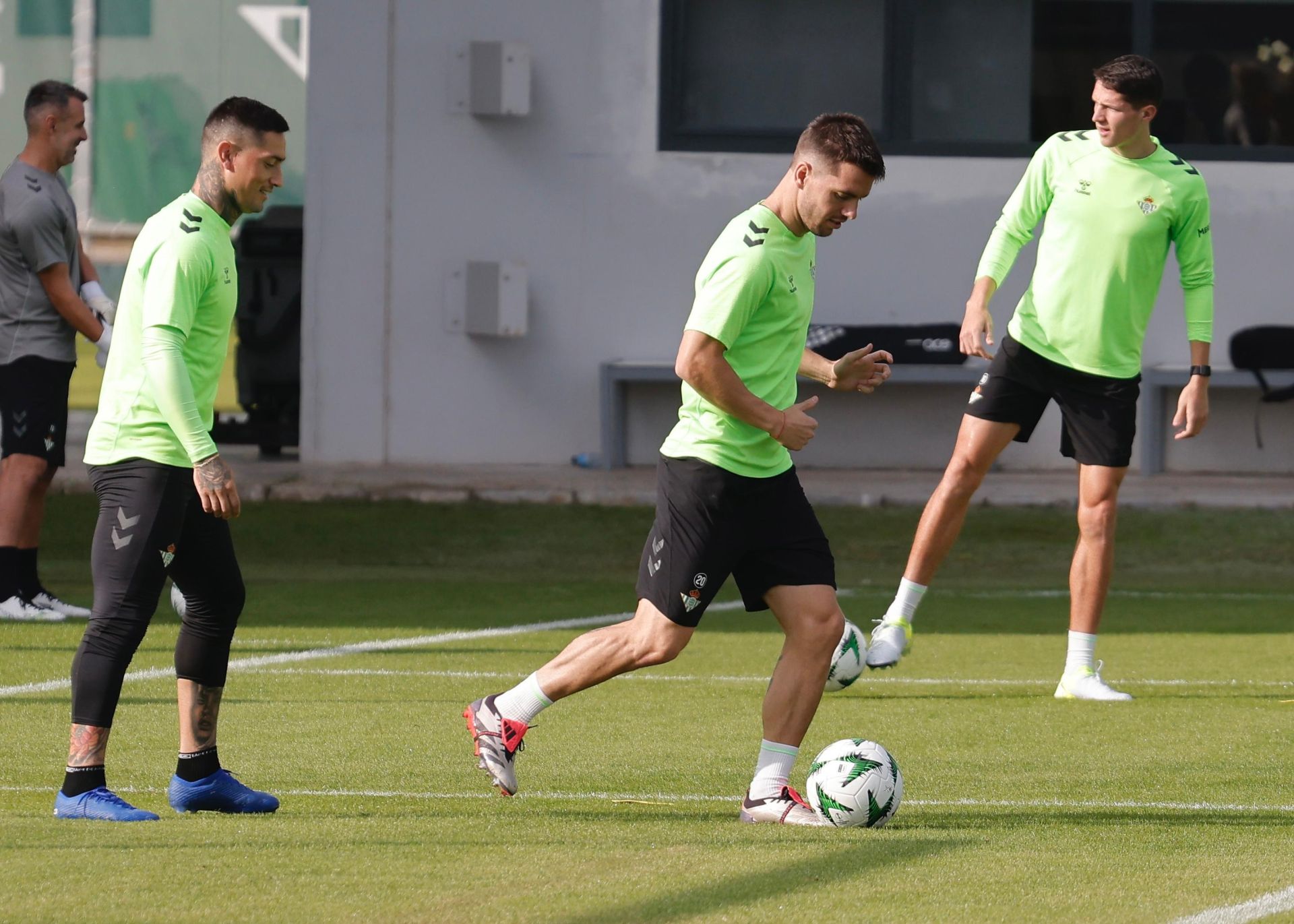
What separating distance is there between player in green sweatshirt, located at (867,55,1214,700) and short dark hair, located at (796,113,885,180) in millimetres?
2336

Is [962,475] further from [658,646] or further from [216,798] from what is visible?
[216,798]

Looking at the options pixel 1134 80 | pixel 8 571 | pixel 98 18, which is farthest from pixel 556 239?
pixel 98 18

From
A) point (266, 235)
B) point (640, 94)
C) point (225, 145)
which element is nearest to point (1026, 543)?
point (640, 94)

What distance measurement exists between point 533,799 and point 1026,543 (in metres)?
7.69

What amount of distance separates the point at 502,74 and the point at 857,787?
10.2 metres

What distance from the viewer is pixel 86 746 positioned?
5117mm

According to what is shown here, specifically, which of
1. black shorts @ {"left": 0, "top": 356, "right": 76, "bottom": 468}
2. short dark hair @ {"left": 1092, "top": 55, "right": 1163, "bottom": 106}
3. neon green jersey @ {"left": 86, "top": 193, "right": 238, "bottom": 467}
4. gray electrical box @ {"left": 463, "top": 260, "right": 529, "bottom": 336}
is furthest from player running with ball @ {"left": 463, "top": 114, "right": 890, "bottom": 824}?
gray electrical box @ {"left": 463, "top": 260, "right": 529, "bottom": 336}

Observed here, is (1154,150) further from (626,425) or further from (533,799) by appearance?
(626,425)

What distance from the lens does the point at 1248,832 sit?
522cm

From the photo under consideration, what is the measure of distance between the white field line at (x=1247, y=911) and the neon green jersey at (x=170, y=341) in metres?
2.55

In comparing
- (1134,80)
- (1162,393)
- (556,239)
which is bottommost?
(1162,393)

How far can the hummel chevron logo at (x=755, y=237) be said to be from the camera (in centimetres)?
529

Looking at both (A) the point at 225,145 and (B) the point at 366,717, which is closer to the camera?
(A) the point at 225,145

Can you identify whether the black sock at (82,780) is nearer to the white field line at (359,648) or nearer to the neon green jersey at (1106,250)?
the white field line at (359,648)
